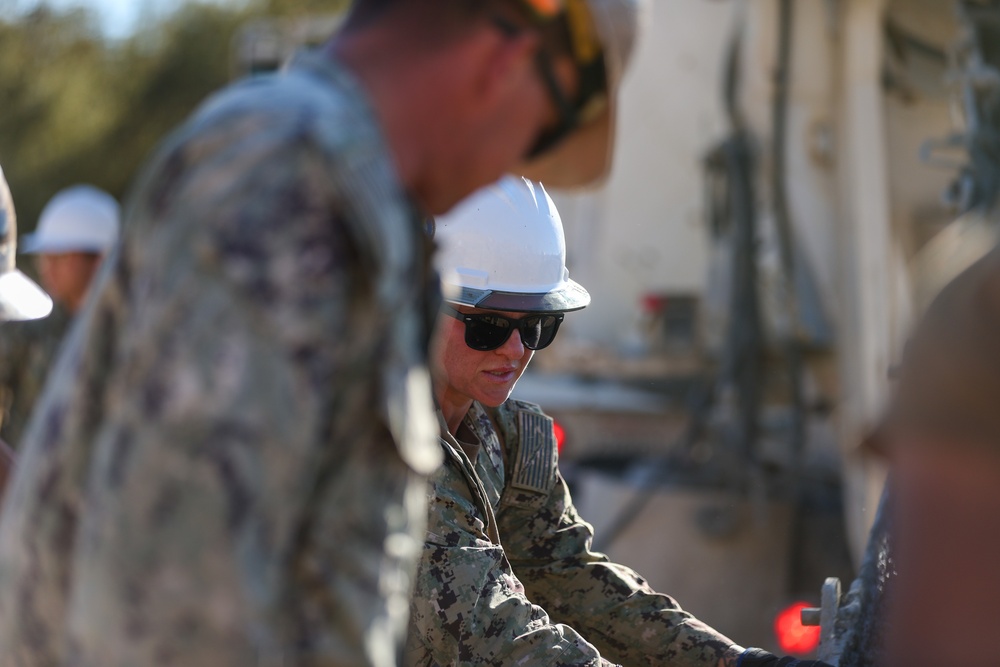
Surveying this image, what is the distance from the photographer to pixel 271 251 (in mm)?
1370

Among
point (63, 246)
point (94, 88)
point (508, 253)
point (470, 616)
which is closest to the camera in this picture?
point (470, 616)

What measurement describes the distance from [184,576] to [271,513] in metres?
0.11

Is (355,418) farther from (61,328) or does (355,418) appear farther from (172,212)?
(61,328)

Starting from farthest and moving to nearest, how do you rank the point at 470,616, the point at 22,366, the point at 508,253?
the point at 22,366 < the point at 508,253 < the point at 470,616

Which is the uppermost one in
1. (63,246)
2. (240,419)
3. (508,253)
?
(240,419)

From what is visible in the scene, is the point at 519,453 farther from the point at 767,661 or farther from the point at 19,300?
the point at 19,300

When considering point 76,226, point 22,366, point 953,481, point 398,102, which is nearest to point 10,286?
point 398,102

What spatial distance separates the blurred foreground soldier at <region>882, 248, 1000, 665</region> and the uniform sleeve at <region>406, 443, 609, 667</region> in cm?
121

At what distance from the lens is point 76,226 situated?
23.1 ft

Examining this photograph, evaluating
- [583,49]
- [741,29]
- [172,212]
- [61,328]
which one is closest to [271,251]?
[172,212]

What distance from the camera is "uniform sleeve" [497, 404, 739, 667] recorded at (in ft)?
9.76

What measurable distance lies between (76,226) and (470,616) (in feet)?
16.7

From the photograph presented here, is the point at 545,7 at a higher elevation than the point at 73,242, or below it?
higher

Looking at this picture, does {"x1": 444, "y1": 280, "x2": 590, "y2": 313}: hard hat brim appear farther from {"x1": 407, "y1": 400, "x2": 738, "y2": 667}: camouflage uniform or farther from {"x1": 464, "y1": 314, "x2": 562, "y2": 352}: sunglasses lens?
{"x1": 407, "y1": 400, "x2": 738, "y2": 667}: camouflage uniform
